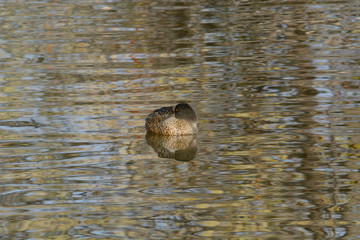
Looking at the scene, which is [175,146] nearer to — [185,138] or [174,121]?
[185,138]

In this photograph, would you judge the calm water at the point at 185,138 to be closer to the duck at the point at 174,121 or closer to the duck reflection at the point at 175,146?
the duck reflection at the point at 175,146

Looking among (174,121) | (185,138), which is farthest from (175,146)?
(174,121)

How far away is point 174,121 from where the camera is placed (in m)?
9.51

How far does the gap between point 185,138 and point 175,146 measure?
240 millimetres

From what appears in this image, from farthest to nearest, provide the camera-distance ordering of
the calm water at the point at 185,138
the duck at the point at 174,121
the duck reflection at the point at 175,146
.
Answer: the duck at the point at 174,121 < the duck reflection at the point at 175,146 < the calm water at the point at 185,138

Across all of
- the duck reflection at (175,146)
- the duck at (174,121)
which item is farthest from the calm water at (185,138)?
the duck at (174,121)

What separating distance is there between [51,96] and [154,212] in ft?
17.8

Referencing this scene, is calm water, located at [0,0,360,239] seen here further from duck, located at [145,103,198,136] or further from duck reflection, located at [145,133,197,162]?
duck, located at [145,103,198,136]

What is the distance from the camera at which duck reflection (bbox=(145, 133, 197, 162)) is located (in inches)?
347

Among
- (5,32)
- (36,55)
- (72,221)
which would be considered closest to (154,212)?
(72,221)

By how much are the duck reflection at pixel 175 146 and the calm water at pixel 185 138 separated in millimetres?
26

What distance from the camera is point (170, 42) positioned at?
16375 millimetres

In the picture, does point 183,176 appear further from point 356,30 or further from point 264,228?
point 356,30

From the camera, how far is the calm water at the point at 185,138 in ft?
21.9
